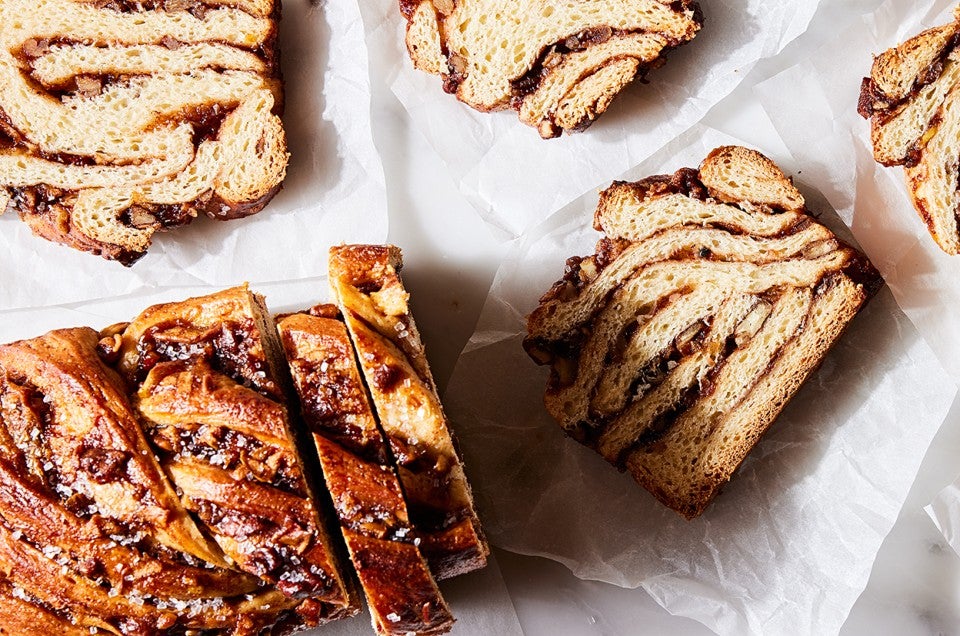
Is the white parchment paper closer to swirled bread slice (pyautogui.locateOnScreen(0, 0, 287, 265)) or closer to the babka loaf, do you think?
the babka loaf

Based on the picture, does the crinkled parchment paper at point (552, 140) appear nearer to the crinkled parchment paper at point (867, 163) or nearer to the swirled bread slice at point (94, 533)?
the crinkled parchment paper at point (867, 163)

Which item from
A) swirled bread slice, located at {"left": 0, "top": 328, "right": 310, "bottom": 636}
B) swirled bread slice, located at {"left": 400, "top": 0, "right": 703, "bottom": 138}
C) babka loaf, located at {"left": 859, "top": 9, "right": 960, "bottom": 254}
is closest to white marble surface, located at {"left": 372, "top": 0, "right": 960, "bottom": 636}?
swirled bread slice, located at {"left": 400, "top": 0, "right": 703, "bottom": 138}

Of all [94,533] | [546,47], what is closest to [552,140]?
[546,47]

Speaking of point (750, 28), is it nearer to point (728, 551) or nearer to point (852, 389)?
point (852, 389)

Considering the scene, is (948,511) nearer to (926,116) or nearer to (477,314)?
(926,116)

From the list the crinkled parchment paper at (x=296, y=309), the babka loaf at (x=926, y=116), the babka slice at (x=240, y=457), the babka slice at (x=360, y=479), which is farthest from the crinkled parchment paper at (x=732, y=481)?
the babka slice at (x=240, y=457)
